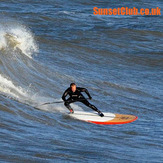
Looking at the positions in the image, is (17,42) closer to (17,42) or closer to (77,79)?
(17,42)

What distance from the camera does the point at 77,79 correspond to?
19031 mm

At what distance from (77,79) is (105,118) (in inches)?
237

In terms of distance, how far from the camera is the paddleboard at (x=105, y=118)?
12.9m

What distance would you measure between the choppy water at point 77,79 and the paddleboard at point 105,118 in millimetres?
284

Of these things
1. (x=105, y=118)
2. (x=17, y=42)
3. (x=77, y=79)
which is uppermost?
(x=17, y=42)

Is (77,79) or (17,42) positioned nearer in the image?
(77,79)

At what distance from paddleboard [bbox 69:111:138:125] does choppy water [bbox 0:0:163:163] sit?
0.93 ft

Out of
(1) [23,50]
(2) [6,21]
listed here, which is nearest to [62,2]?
(2) [6,21]

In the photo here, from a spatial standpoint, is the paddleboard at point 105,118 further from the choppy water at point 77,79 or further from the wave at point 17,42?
the wave at point 17,42

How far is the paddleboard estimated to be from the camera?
506 inches

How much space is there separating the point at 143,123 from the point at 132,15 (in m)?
24.2

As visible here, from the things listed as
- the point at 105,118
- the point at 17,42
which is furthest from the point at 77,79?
the point at 105,118

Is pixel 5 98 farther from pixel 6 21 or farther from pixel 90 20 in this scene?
pixel 90 20

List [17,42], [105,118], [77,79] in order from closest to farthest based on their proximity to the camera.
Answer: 1. [105,118]
2. [77,79]
3. [17,42]
